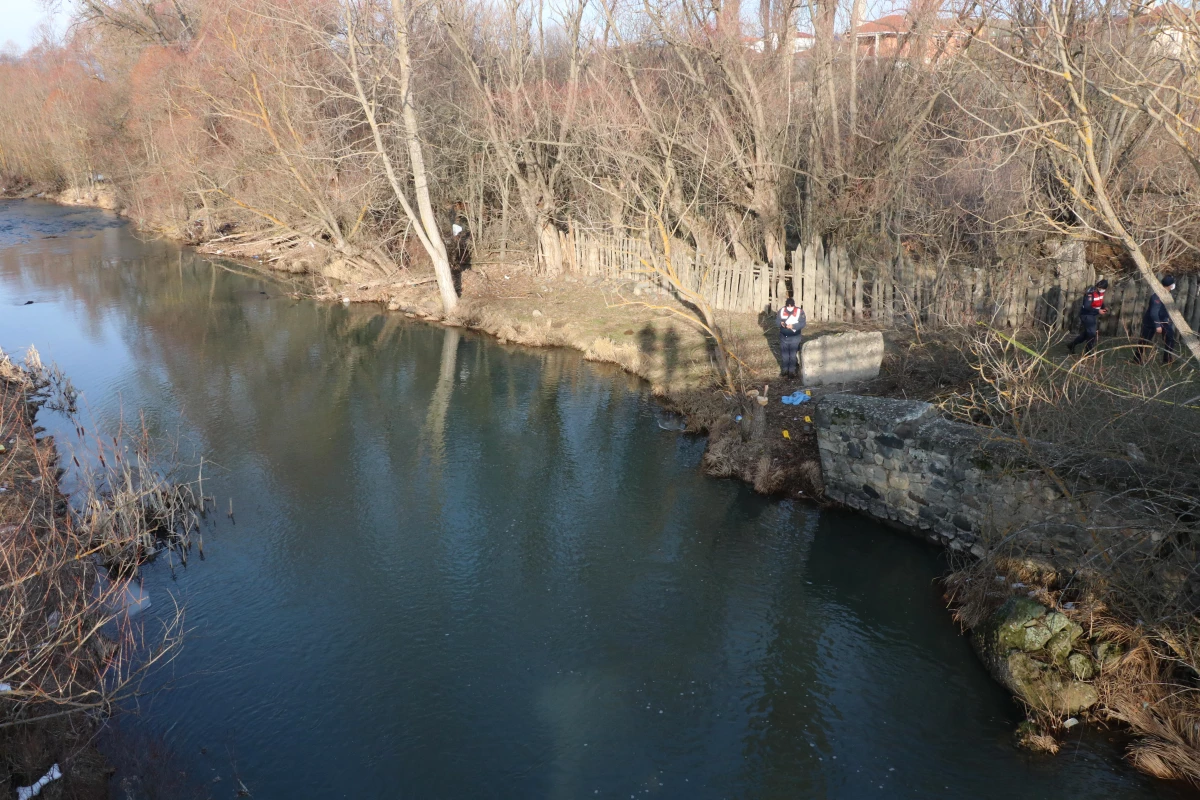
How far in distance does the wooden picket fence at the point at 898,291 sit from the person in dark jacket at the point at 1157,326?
34cm

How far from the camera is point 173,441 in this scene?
1383 cm

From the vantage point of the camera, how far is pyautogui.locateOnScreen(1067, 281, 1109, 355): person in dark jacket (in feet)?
41.5

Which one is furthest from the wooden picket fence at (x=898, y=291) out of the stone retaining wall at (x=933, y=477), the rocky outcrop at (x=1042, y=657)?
the rocky outcrop at (x=1042, y=657)

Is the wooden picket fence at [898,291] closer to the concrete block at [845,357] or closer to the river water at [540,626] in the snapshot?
the concrete block at [845,357]

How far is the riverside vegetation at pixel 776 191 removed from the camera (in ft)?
25.9

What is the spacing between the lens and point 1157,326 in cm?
1209

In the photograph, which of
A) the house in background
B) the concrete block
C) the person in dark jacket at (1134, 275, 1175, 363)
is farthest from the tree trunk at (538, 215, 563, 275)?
the person in dark jacket at (1134, 275, 1175, 363)

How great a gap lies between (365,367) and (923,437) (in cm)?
1271

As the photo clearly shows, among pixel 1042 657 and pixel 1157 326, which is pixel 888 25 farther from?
pixel 1042 657

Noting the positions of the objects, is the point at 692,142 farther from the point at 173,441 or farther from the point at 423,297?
the point at 173,441

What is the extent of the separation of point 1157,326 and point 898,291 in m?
4.27

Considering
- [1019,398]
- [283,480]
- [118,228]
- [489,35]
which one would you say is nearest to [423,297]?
[489,35]

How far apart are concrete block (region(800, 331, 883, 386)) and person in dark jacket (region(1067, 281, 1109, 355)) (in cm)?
301

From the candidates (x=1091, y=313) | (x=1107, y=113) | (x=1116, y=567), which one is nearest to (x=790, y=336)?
(x=1091, y=313)
